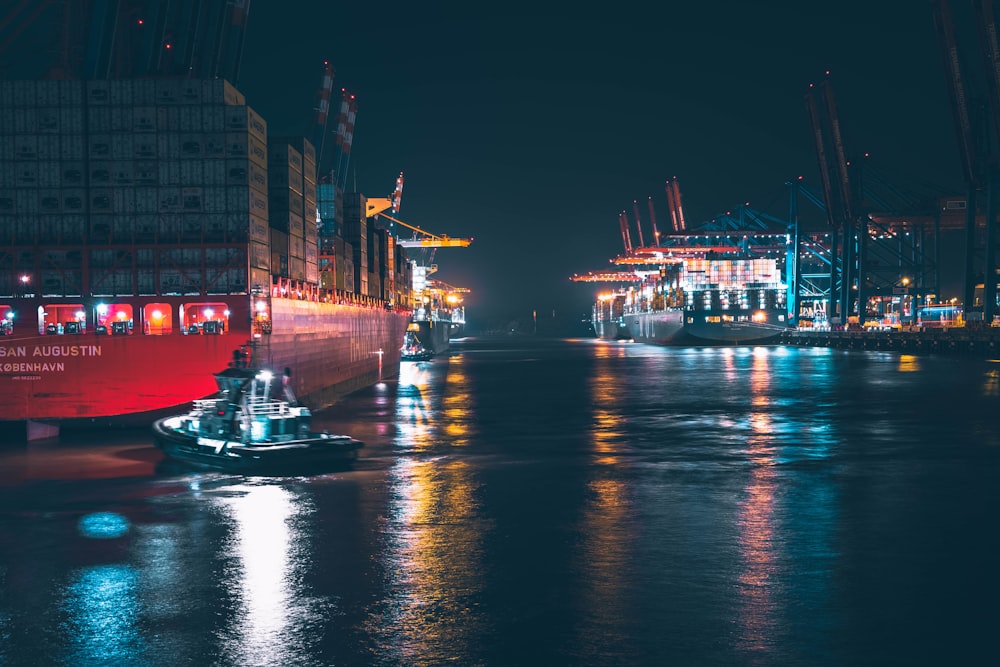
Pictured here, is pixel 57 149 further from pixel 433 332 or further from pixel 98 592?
pixel 433 332

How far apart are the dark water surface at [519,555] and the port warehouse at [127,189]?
1184 cm

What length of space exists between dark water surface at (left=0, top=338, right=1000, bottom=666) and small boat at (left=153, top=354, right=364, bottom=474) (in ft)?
3.06

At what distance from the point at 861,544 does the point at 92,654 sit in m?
12.5

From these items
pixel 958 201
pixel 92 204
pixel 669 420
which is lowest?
A: pixel 669 420

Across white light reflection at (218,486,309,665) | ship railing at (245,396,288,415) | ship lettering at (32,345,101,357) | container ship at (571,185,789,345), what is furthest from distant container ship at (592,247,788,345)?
white light reflection at (218,486,309,665)

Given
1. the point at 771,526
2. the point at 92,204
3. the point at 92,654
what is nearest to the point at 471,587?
the point at 92,654

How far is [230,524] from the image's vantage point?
1859 centimetres

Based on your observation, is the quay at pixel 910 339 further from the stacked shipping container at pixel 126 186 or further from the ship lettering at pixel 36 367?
the ship lettering at pixel 36 367

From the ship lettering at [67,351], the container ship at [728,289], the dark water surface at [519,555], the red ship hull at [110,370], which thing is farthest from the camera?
Answer: the container ship at [728,289]

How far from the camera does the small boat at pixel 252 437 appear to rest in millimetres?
25500

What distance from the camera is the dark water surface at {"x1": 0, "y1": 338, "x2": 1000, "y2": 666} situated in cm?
1107

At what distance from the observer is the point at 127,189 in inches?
1698

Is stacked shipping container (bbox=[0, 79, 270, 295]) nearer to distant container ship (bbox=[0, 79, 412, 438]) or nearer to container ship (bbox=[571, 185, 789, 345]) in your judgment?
distant container ship (bbox=[0, 79, 412, 438])

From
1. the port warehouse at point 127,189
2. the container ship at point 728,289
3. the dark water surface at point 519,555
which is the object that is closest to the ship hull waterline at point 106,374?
the port warehouse at point 127,189
